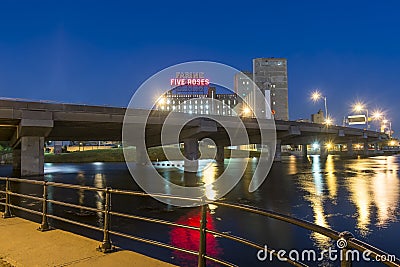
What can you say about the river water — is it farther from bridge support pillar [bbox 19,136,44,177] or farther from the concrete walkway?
bridge support pillar [bbox 19,136,44,177]

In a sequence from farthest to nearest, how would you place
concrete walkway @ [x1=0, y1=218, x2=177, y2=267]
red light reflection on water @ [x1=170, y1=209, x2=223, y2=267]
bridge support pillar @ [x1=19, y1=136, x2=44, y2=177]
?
bridge support pillar @ [x1=19, y1=136, x2=44, y2=177]
red light reflection on water @ [x1=170, y1=209, x2=223, y2=267]
concrete walkway @ [x1=0, y1=218, x2=177, y2=267]

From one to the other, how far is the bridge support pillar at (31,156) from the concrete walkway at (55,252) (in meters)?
31.9

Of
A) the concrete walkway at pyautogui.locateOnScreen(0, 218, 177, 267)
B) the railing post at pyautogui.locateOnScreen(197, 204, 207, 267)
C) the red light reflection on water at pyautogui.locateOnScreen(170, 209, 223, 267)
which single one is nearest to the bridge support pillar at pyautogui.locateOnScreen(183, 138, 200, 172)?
the red light reflection on water at pyautogui.locateOnScreen(170, 209, 223, 267)

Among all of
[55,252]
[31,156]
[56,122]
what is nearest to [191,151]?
[56,122]

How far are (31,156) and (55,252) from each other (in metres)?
35.0

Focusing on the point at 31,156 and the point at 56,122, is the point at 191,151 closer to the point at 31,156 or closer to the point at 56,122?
the point at 56,122

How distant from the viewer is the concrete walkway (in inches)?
234

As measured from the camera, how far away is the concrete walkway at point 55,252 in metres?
5.94

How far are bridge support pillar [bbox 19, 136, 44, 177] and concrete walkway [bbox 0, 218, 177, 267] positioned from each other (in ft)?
105

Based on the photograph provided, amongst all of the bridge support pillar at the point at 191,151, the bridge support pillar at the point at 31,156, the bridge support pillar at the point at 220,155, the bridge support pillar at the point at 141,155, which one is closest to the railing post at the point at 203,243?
the bridge support pillar at the point at 31,156

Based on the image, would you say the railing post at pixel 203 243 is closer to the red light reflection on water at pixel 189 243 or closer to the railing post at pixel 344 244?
the railing post at pixel 344 244

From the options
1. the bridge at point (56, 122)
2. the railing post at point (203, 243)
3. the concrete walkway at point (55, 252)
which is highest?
the bridge at point (56, 122)

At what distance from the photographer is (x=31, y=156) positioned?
3762 cm

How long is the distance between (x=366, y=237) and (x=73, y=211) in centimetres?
1184
